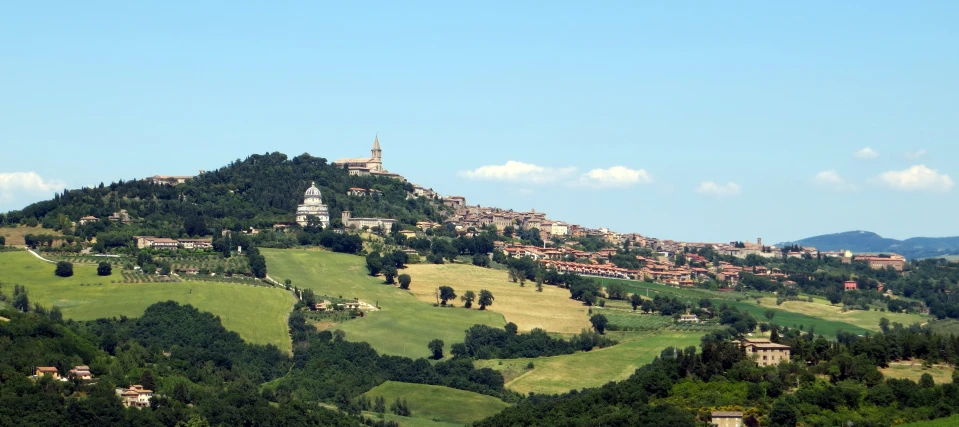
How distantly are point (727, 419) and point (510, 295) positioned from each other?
2845 inches

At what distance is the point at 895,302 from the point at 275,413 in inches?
3476

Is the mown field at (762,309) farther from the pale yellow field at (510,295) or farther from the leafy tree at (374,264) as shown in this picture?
the leafy tree at (374,264)

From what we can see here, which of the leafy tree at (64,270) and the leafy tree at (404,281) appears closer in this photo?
the leafy tree at (64,270)

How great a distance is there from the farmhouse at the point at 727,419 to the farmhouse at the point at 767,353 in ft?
36.6

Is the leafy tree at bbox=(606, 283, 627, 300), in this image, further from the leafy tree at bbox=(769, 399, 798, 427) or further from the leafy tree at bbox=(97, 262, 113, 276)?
the leafy tree at bbox=(769, 399, 798, 427)

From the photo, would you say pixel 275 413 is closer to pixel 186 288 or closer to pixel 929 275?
pixel 186 288

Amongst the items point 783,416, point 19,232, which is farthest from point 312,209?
point 783,416

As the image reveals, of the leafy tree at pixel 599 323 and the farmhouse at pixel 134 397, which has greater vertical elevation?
the leafy tree at pixel 599 323

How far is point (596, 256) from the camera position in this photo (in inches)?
7239

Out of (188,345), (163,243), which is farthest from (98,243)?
(188,345)

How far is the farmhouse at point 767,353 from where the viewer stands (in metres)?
81.7

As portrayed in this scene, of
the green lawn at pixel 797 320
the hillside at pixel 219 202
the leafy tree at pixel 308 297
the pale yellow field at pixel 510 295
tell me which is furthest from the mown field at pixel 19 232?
the green lawn at pixel 797 320

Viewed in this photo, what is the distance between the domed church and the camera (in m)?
173

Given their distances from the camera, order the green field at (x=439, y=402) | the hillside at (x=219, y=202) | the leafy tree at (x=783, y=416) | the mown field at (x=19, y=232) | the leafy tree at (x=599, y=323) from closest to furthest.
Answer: the leafy tree at (x=783, y=416), the green field at (x=439, y=402), the leafy tree at (x=599, y=323), the mown field at (x=19, y=232), the hillside at (x=219, y=202)
